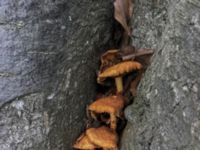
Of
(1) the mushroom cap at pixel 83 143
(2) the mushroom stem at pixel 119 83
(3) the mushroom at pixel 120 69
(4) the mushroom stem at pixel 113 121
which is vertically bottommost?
(1) the mushroom cap at pixel 83 143

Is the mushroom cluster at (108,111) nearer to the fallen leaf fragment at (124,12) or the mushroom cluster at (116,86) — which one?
the mushroom cluster at (116,86)

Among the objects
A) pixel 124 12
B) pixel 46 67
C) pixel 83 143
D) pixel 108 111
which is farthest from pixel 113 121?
pixel 124 12

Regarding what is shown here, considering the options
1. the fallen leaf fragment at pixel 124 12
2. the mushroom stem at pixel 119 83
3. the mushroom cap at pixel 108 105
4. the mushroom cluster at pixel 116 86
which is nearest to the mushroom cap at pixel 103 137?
the mushroom cluster at pixel 116 86

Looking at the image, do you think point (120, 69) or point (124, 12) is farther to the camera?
point (124, 12)

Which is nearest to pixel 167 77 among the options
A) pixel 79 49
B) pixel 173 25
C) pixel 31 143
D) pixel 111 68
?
pixel 173 25

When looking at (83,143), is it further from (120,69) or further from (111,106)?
(120,69)

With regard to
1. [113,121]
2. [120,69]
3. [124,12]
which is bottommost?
[113,121]

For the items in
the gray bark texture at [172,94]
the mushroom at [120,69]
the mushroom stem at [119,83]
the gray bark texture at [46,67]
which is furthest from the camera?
the mushroom stem at [119,83]
